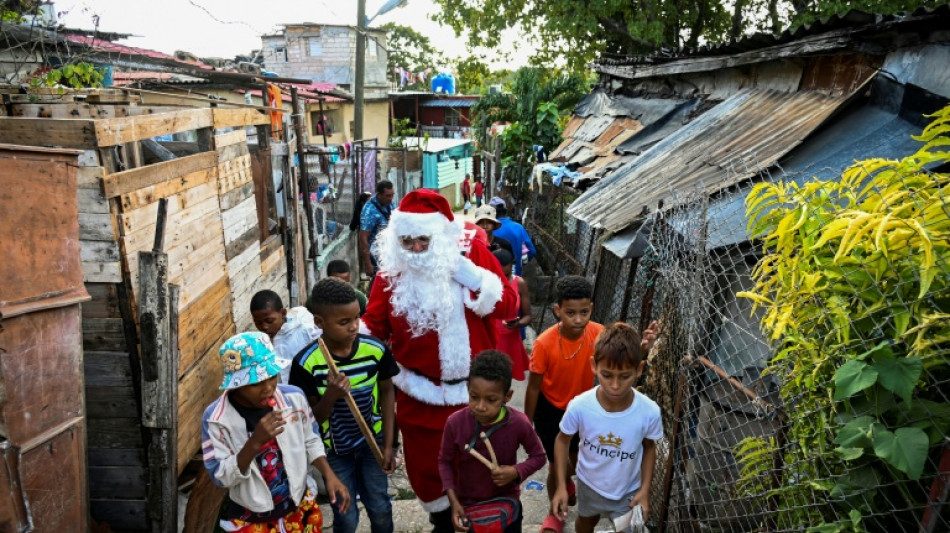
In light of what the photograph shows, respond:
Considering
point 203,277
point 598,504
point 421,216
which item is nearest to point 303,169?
point 203,277

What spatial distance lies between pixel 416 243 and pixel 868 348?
2543 mm

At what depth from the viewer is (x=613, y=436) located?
10.4ft

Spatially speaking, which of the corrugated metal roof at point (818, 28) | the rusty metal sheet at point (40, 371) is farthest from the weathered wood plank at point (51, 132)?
the corrugated metal roof at point (818, 28)

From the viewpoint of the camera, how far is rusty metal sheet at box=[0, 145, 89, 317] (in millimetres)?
2635

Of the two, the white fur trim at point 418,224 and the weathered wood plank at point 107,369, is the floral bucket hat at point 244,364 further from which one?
the white fur trim at point 418,224

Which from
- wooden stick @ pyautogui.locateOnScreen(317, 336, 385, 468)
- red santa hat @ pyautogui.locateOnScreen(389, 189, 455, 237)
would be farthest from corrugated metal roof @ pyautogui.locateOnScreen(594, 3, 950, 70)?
wooden stick @ pyautogui.locateOnScreen(317, 336, 385, 468)

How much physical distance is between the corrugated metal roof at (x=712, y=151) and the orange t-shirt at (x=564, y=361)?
158 cm

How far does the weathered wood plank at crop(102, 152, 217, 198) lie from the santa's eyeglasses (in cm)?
147

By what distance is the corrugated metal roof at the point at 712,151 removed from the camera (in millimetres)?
5154

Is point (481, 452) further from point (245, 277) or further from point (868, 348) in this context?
point (245, 277)

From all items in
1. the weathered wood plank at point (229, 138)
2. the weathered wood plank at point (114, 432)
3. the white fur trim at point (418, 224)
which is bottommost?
the weathered wood plank at point (114, 432)

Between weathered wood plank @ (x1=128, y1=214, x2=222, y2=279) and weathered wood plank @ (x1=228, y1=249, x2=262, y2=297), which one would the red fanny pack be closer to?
weathered wood plank @ (x1=128, y1=214, x2=222, y2=279)

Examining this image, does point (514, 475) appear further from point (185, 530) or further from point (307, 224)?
point (307, 224)

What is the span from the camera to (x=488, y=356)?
10.4 feet
